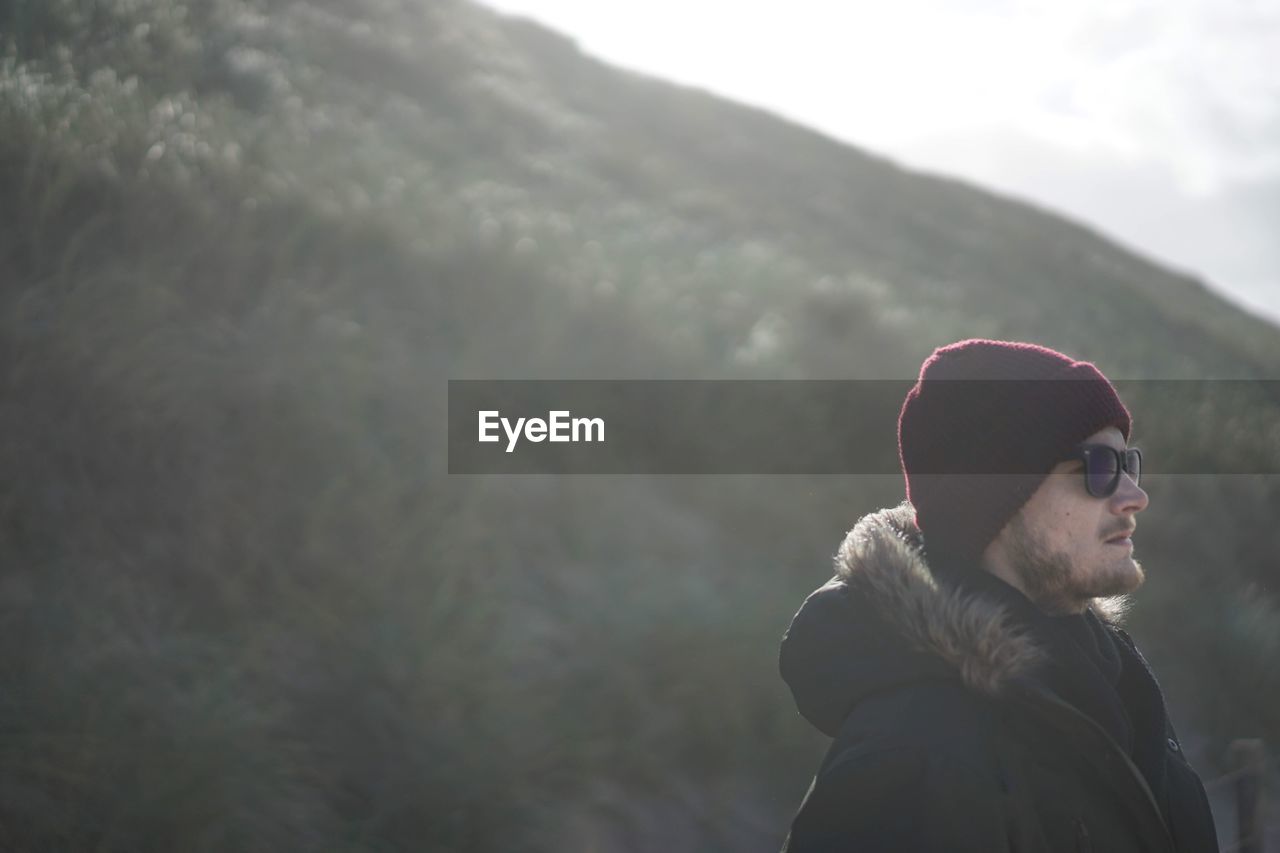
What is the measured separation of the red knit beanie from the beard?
0.06 m

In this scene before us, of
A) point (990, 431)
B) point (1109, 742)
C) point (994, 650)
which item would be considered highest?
point (990, 431)

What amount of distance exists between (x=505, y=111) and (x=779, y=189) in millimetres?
9208

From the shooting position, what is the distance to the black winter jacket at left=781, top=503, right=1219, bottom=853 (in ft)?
5.69

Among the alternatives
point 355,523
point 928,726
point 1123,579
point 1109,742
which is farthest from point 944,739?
point 355,523

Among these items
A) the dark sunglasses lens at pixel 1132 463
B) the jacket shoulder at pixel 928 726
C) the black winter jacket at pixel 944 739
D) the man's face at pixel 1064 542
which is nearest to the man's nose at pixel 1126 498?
the man's face at pixel 1064 542

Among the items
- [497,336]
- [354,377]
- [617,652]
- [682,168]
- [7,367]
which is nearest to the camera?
[7,367]

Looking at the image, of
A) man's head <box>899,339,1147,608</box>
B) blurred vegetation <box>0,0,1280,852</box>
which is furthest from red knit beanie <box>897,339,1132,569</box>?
blurred vegetation <box>0,0,1280,852</box>

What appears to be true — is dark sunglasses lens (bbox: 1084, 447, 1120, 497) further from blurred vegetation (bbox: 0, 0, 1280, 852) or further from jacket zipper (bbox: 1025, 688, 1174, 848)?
blurred vegetation (bbox: 0, 0, 1280, 852)

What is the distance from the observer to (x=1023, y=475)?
6.79 feet

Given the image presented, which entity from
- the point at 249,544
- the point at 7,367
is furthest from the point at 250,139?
the point at 249,544

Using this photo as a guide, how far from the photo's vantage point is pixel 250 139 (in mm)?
8758

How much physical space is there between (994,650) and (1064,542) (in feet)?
1.06

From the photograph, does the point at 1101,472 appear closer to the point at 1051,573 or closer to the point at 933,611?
the point at 1051,573

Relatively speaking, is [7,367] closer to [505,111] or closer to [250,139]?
[250,139]
